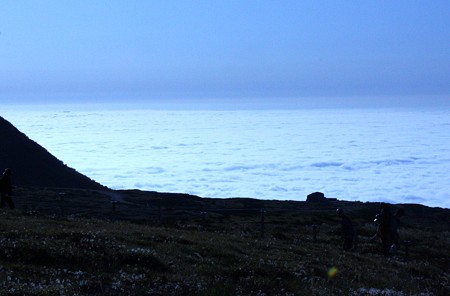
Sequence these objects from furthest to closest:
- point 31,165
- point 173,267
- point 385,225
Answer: point 31,165
point 385,225
point 173,267

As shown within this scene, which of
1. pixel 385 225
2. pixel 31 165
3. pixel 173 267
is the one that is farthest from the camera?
pixel 31 165

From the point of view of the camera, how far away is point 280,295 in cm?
1314

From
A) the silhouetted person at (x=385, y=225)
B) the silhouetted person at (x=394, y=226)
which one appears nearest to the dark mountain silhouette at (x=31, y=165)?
the silhouetted person at (x=385, y=225)

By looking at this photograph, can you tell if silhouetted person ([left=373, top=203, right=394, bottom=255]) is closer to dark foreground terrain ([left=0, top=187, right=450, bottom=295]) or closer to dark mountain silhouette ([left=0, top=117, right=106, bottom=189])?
dark foreground terrain ([left=0, top=187, right=450, bottom=295])

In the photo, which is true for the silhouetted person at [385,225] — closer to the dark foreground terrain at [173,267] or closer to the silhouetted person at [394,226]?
the silhouetted person at [394,226]

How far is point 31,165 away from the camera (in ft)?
210

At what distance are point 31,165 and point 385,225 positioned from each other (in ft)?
151

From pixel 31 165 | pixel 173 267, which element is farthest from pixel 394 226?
pixel 31 165

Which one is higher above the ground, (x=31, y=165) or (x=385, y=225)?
(x=385, y=225)

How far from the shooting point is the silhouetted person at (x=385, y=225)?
24578 millimetres

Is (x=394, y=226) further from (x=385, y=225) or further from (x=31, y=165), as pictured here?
(x=31, y=165)

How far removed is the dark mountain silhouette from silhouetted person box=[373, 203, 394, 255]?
41.0 metres

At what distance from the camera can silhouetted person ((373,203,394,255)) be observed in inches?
968

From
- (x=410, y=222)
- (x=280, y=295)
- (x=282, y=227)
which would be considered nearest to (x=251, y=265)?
(x=280, y=295)
